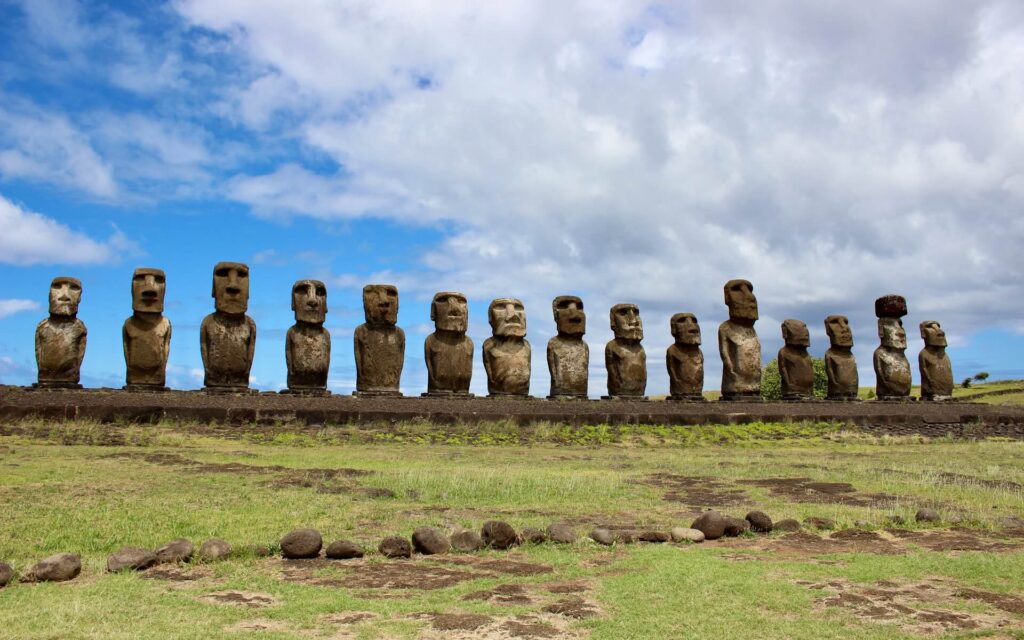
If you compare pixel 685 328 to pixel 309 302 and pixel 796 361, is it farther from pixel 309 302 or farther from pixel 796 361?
pixel 309 302

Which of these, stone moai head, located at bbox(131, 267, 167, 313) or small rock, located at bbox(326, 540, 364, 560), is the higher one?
stone moai head, located at bbox(131, 267, 167, 313)

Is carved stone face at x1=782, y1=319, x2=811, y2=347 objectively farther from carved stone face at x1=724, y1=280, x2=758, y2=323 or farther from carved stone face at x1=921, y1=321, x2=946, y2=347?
carved stone face at x1=921, y1=321, x2=946, y2=347

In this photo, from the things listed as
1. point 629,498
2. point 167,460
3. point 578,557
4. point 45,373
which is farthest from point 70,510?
point 45,373

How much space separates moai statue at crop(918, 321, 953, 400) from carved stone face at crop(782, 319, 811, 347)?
5.07m

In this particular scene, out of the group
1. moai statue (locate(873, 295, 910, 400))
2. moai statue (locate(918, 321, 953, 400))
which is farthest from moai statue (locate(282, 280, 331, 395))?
moai statue (locate(918, 321, 953, 400))

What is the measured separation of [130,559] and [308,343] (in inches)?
543

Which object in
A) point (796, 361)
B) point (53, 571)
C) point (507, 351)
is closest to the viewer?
point (53, 571)

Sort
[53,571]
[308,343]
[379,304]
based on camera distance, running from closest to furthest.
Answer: [53,571]
[308,343]
[379,304]

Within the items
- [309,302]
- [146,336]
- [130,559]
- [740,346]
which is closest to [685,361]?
[740,346]

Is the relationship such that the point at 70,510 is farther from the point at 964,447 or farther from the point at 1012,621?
the point at 964,447

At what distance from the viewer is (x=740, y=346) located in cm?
2322

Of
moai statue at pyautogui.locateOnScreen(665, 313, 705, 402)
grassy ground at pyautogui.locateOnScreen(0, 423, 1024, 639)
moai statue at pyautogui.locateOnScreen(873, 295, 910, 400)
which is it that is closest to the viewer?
Result: grassy ground at pyautogui.locateOnScreen(0, 423, 1024, 639)

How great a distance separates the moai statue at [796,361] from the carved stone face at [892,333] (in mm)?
3363

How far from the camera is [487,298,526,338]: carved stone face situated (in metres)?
21.1
